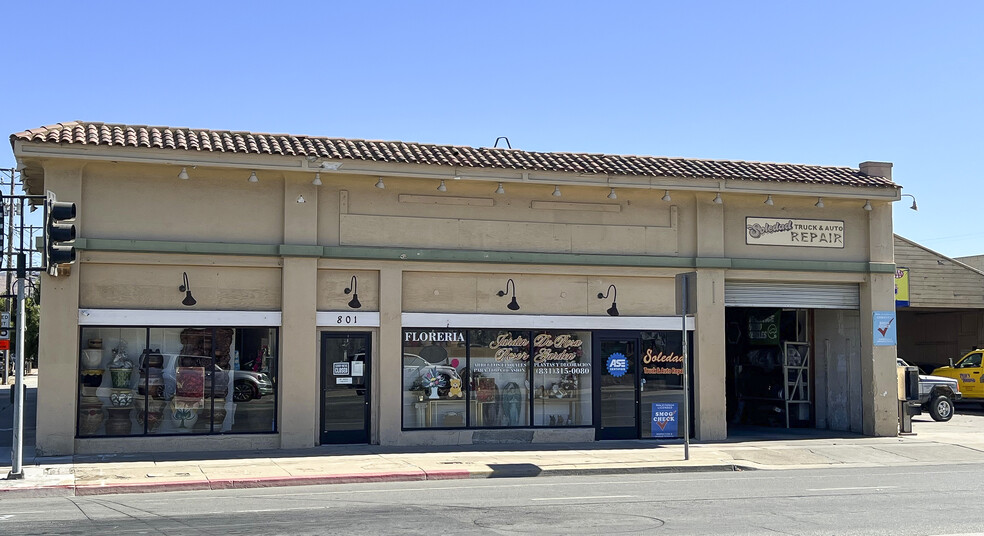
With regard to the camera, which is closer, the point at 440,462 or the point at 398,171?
the point at 440,462

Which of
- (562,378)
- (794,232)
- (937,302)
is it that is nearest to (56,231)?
(562,378)

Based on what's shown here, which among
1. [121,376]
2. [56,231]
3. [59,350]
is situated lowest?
[121,376]

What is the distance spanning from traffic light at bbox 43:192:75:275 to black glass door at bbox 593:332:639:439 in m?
10.6

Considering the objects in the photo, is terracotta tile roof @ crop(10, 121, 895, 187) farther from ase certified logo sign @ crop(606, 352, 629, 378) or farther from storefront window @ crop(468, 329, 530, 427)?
ase certified logo sign @ crop(606, 352, 629, 378)

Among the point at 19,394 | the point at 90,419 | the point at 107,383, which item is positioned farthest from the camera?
the point at 107,383

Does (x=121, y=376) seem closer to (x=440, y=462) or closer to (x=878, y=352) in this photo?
(x=440, y=462)

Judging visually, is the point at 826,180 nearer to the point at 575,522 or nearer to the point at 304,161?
the point at 304,161

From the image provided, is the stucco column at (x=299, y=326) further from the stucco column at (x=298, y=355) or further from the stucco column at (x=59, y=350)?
the stucco column at (x=59, y=350)

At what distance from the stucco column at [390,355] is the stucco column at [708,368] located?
258 inches

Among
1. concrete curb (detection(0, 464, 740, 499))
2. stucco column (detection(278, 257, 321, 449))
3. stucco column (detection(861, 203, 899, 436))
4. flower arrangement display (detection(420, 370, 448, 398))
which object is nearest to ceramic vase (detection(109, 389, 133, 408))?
stucco column (detection(278, 257, 321, 449))

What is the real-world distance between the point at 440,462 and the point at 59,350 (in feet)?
23.4

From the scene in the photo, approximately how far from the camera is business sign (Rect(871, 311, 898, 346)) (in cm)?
2148

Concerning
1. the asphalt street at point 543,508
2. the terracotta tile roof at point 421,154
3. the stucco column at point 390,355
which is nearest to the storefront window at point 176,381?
the stucco column at point 390,355

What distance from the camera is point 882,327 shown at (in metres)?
21.5
